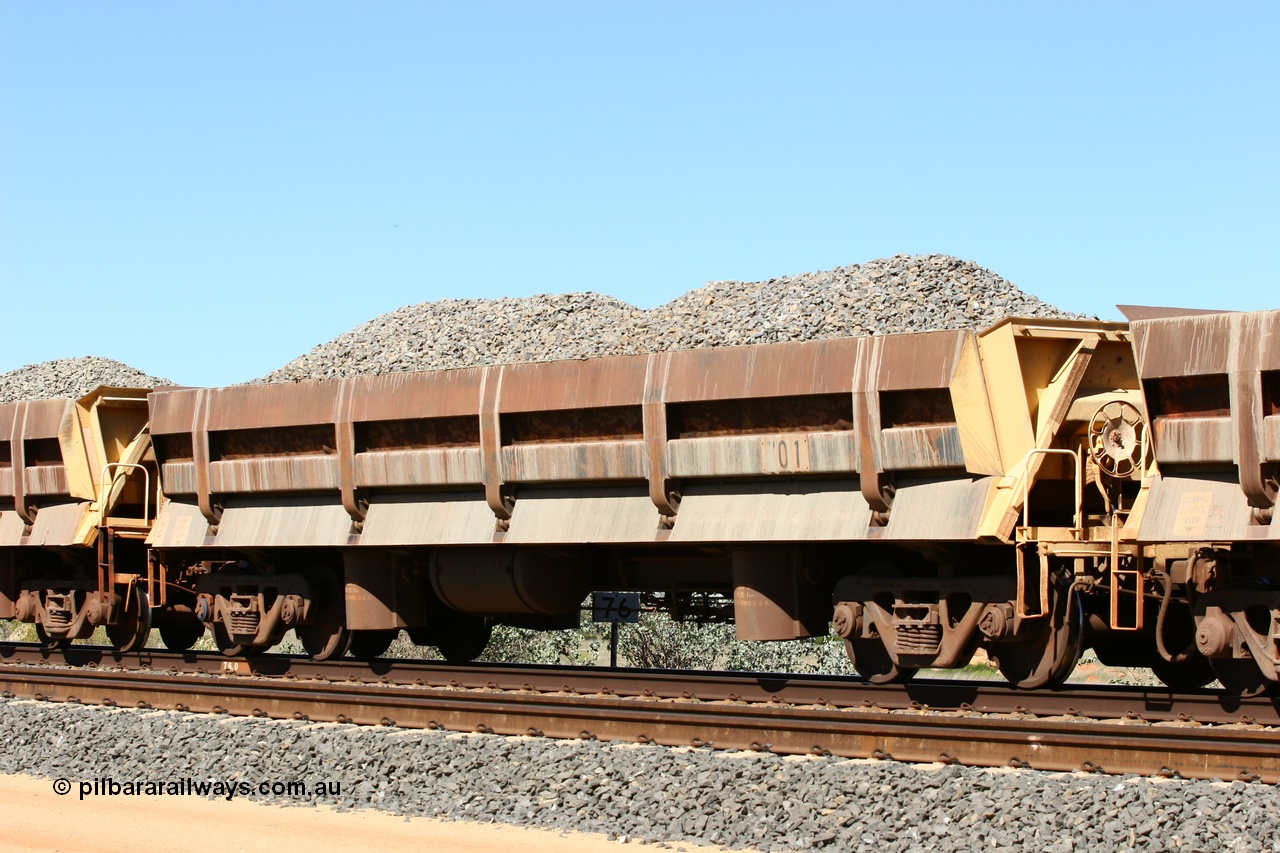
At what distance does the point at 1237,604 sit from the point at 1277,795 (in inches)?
75.6

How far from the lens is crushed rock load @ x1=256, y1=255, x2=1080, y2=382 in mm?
14586

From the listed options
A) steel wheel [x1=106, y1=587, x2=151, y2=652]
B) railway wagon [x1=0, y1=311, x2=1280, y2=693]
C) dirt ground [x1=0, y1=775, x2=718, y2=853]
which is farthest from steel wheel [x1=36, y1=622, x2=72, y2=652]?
dirt ground [x1=0, y1=775, x2=718, y2=853]

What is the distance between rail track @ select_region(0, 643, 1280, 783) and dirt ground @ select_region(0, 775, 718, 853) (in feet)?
6.11

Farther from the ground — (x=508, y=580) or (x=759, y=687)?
(x=508, y=580)

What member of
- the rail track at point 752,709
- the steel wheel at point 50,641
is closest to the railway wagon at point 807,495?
the rail track at point 752,709

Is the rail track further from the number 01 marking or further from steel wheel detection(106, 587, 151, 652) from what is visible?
the number 01 marking

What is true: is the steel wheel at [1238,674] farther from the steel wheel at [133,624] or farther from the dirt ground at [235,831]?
the steel wheel at [133,624]

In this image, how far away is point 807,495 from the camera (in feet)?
36.1

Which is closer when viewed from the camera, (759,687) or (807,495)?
(807,495)

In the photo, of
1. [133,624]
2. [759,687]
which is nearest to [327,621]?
[133,624]

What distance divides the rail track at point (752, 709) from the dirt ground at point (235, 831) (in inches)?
73.3

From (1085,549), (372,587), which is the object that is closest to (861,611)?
(1085,549)

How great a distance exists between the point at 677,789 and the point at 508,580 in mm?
4469

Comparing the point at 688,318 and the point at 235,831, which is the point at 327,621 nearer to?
the point at 688,318
